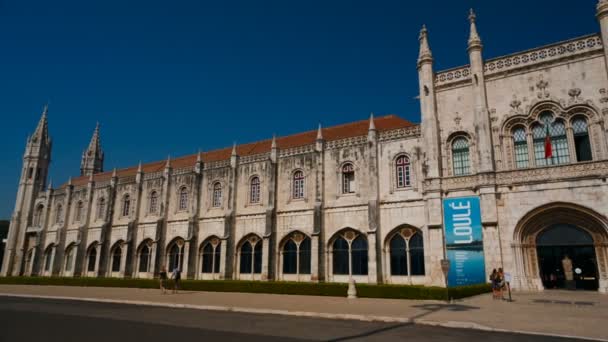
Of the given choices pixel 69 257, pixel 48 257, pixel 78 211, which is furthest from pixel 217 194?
pixel 48 257

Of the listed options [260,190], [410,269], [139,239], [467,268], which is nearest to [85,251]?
[139,239]

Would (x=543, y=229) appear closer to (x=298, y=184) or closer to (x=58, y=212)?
(x=298, y=184)

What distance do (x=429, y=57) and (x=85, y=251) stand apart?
38.1 meters

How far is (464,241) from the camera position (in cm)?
2200

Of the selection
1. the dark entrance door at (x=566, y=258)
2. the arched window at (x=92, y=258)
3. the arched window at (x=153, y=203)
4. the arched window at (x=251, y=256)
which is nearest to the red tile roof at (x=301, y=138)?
the arched window at (x=153, y=203)

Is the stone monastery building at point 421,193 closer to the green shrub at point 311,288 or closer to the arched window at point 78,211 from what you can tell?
the green shrub at point 311,288

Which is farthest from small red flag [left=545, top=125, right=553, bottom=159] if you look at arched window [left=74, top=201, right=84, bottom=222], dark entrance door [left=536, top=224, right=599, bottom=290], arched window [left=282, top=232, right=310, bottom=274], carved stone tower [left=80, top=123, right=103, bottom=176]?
carved stone tower [left=80, top=123, right=103, bottom=176]

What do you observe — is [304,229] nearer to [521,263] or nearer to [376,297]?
[376,297]

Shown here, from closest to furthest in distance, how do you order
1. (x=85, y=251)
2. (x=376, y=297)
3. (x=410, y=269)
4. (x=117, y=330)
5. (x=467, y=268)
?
(x=117, y=330) → (x=376, y=297) → (x=467, y=268) → (x=410, y=269) → (x=85, y=251)

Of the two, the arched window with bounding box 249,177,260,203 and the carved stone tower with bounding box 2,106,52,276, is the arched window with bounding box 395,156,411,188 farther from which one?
the carved stone tower with bounding box 2,106,52,276

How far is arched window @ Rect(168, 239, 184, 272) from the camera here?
35188mm

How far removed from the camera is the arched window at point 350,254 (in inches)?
1042

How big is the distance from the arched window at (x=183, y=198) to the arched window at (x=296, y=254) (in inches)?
459

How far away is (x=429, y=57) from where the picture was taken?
84.3 ft
